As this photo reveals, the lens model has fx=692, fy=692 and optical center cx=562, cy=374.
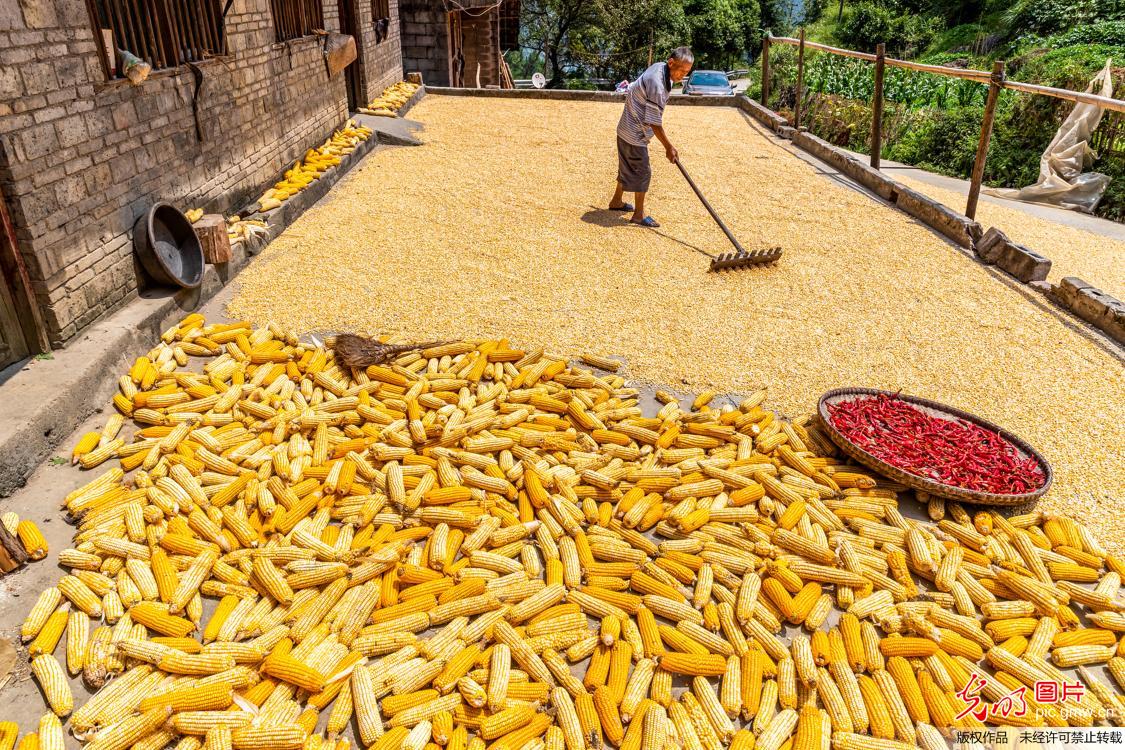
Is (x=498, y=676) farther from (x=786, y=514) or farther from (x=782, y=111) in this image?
(x=782, y=111)

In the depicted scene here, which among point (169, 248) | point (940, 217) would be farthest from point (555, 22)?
point (169, 248)

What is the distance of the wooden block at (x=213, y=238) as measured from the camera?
703 cm

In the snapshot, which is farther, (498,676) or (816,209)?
(816,209)

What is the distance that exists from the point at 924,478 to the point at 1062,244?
8.08 meters

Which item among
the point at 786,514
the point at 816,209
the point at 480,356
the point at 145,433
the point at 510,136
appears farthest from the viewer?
the point at 510,136

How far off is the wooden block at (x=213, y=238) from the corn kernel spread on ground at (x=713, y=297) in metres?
0.40

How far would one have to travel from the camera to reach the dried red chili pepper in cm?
454

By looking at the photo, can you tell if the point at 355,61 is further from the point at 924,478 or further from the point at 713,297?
the point at 924,478

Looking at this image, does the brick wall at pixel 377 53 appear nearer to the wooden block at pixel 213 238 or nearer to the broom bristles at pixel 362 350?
the wooden block at pixel 213 238

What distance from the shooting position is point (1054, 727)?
313cm

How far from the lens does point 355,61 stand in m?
14.7

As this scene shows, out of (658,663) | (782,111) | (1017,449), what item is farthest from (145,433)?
(782,111)

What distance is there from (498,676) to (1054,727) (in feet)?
8.29

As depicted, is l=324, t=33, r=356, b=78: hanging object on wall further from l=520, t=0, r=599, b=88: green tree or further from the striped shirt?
l=520, t=0, r=599, b=88: green tree
